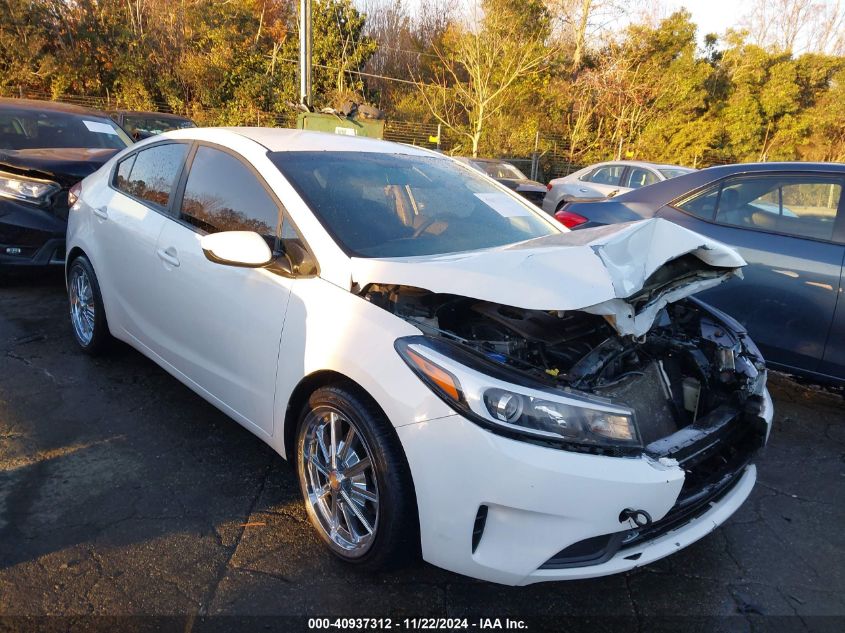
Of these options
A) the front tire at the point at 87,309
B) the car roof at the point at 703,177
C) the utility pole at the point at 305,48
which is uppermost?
the utility pole at the point at 305,48

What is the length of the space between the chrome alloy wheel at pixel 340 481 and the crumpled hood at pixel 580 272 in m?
0.59

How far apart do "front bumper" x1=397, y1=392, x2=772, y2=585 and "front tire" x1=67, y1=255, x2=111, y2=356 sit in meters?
2.95

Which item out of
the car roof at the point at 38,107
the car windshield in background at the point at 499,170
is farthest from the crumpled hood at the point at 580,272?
the car windshield in background at the point at 499,170

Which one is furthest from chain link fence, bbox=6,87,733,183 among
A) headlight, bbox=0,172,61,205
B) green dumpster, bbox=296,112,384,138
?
headlight, bbox=0,172,61,205

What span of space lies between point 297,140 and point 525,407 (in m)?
2.11

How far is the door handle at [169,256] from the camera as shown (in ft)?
10.5

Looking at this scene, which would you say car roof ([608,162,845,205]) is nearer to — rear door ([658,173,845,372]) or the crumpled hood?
rear door ([658,173,845,372])

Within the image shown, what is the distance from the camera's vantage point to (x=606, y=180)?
11.1 metres

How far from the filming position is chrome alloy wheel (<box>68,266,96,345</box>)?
427cm

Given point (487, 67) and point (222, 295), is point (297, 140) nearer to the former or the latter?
point (222, 295)

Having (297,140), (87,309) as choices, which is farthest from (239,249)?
(87,309)

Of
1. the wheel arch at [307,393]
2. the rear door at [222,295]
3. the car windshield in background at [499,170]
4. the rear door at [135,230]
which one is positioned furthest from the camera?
the car windshield in background at [499,170]

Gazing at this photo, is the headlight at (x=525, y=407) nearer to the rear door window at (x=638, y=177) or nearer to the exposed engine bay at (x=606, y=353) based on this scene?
the exposed engine bay at (x=606, y=353)

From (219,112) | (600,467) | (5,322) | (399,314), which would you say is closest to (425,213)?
(399,314)
